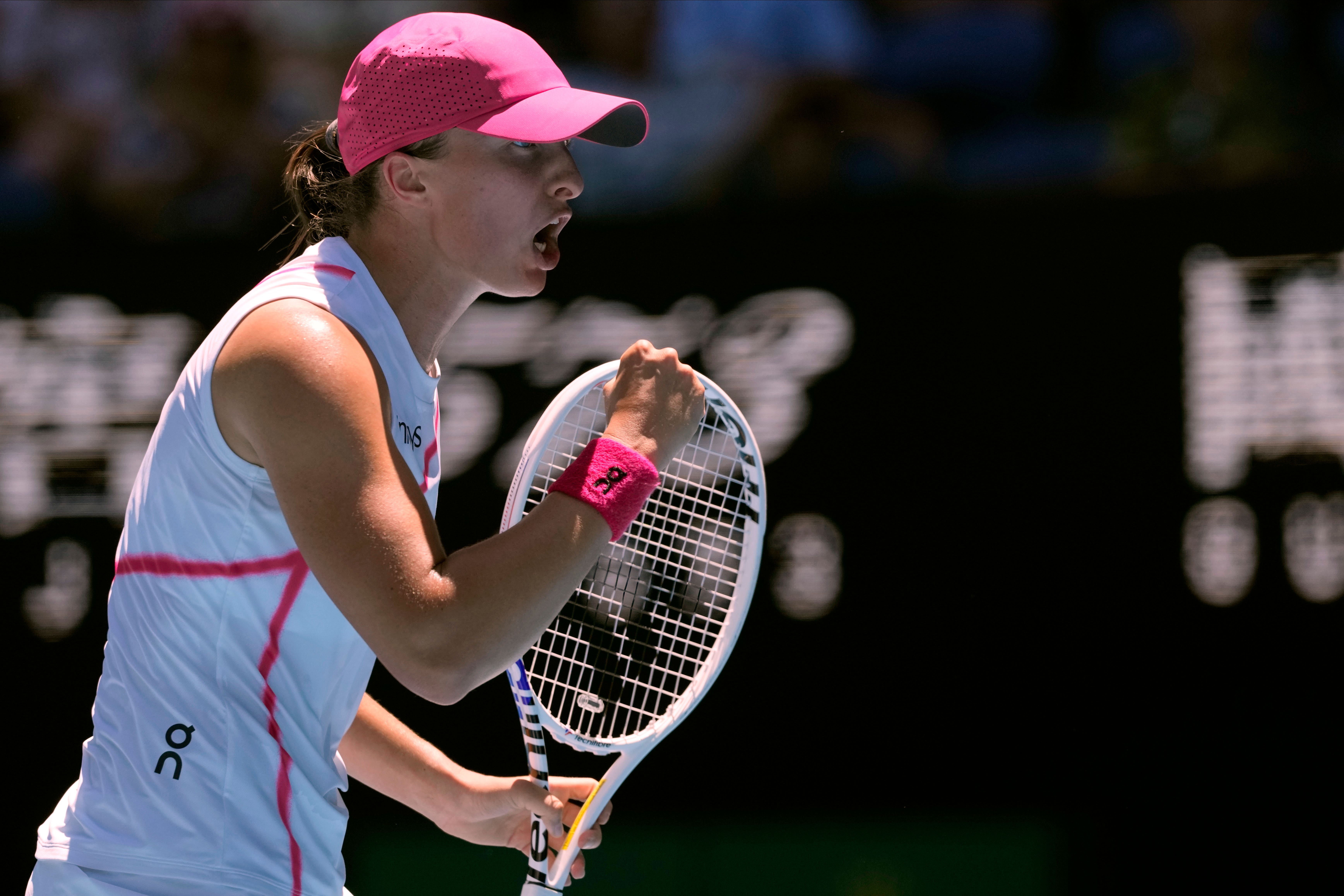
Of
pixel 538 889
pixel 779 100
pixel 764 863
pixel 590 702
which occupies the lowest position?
pixel 764 863

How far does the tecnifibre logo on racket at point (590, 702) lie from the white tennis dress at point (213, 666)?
24.2 inches

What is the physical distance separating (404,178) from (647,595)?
205 centimetres

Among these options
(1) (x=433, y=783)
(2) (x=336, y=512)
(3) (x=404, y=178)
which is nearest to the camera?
(2) (x=336, y=512)

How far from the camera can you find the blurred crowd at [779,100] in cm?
412

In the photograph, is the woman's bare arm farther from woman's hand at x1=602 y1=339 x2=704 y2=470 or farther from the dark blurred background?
the dark blurred background

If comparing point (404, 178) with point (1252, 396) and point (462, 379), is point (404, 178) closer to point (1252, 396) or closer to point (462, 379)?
point (462, 379)

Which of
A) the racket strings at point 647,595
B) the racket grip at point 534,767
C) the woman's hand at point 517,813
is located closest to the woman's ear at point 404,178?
the racket strings at point 647,595

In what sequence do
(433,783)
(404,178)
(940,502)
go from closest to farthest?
(404,178)
(433,783)
(940,502)

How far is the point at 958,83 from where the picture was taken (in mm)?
4336

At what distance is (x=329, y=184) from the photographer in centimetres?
180

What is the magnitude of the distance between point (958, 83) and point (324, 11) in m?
2.08

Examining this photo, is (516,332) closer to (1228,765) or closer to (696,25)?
(696,25)

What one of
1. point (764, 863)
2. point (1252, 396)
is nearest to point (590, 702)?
point (764, 863)

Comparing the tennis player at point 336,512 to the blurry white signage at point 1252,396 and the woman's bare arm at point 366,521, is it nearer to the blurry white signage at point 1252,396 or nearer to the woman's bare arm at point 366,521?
the woman's bare arm at point 366,521
